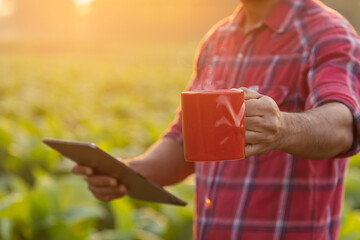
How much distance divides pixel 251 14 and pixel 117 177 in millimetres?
760

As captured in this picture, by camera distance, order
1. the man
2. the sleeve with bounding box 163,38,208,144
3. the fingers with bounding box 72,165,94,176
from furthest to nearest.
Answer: the sleeve with bounding box 163,38,208,144
the fingers with bounding box 72,165,94,176
the man

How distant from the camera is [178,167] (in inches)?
93.5

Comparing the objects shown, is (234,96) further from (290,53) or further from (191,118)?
(290,53)

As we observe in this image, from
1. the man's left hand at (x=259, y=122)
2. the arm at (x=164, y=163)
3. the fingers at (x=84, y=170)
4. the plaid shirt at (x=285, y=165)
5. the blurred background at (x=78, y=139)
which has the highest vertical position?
the man's left hand at (x=259, y=122)

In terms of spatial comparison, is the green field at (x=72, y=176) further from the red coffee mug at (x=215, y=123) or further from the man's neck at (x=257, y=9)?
the red coffee mug at (x=215, y=123)

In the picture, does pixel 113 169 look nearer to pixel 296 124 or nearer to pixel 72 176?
pixel 296 124

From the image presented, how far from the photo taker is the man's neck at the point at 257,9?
81.3 inches

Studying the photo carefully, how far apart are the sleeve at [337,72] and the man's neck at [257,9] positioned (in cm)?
30

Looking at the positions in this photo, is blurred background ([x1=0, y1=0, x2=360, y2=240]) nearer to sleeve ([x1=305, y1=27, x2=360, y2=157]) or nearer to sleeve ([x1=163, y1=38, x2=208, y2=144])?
sleeve ([x1=163, y1=38, x2=208, y2=144])

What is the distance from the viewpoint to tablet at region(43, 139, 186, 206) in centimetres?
193

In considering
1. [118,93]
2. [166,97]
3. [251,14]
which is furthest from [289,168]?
[118,93]

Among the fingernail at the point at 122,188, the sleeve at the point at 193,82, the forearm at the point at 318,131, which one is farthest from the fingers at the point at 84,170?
the forearm at the point at 318,131

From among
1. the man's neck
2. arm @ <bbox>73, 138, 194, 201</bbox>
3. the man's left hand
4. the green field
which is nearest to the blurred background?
the green field

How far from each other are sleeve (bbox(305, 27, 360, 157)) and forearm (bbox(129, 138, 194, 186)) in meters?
0.75
